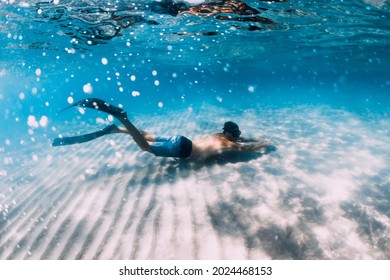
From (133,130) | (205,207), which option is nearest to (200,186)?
(205,207)

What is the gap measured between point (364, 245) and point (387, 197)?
2.48 m

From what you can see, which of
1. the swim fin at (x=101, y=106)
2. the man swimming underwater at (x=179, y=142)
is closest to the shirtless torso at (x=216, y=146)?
the man swimming underwater at (x=179, y=142)

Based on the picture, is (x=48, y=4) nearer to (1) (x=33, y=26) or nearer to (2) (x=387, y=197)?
(1) (x=33, y=26)

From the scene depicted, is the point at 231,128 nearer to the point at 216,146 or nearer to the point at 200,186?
the point at 216,146

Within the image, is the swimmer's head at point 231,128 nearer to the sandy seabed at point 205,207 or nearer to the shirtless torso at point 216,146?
the shirtless torso at point 216,146

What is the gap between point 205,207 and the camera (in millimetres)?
5770

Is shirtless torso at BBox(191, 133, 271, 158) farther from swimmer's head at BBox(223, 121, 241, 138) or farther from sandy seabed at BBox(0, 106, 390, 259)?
sandy seabed at BBox(0, 106, 390, 259)

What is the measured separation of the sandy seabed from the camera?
14.8ft

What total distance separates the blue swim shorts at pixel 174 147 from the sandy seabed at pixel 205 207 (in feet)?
1.87

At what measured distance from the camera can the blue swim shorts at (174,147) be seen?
7.73 metres

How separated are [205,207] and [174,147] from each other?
8.34ft

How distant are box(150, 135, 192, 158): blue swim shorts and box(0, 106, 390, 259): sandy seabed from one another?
1.87 feet

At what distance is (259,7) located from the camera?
13047 millimetres
